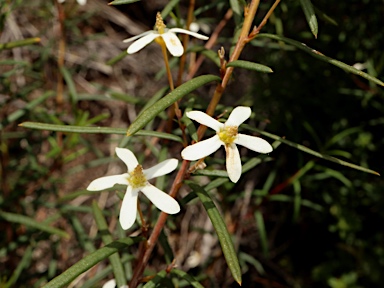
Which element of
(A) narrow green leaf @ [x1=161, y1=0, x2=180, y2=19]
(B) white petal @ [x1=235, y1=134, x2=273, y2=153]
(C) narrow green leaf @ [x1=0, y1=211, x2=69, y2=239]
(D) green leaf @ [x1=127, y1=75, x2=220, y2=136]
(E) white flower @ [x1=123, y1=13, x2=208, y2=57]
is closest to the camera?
(D) green leaf @ [x1=127, y1=75, x2=220, y2=136]

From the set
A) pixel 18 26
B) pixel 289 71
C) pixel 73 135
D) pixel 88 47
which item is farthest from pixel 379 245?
pixel 18 26

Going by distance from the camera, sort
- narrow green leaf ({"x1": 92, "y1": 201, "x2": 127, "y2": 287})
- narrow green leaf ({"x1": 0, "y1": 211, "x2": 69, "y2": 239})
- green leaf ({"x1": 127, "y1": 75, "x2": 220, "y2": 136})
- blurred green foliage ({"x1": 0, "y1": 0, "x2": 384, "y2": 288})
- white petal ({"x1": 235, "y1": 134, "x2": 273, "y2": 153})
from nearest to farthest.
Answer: green leaf ({"x1": 127, "y1": 75, "x2": 220, "y2": 136}) → white petal ({"x1": 235, "y1": 134, "x2": 273, "y2": 153}) → narrow green leaf ({"x1": 92, "y1": 201, "x2": 127, "y2": 287}) → narrow green leaf ({"x1": 0, "y1": 211, "x2": 69, "y2": 239}) → blurred green foliage ({"x1": 0, "y1": 0, "x2": 384, "y2": 288})

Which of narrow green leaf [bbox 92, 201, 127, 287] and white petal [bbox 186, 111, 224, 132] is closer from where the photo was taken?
white petal [bbox 186, 111, 224, 132]

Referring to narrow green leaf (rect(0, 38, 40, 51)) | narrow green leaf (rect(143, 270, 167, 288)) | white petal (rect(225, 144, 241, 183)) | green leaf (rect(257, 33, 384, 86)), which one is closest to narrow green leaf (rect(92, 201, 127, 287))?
narrow green leaf (rect(143, 270, 167, 288))

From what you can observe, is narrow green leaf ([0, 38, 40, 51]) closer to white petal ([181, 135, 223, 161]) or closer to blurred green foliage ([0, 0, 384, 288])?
blurred green foliage ([0, 0, 384, 288])

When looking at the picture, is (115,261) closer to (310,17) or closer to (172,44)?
(172,44)

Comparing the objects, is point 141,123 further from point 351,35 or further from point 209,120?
point 351,35

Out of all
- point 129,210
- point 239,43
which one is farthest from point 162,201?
point 239,43
